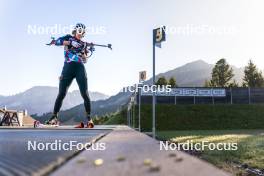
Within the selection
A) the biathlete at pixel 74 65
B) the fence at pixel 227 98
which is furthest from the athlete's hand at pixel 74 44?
the fence at pixel 227 98

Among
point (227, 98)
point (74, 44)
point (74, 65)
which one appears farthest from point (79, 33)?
point (227, 98)

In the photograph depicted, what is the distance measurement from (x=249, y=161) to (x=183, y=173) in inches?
411

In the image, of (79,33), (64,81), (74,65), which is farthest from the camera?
(64,81)

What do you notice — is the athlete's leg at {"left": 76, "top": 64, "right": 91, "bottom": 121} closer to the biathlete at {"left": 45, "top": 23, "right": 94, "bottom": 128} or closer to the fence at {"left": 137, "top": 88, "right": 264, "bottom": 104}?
the biathlete at {"left": 45, "top": 23, "right": 94, "bottom": 128}

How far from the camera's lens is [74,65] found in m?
9.24

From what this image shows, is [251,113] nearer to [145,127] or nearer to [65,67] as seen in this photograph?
[145,127]

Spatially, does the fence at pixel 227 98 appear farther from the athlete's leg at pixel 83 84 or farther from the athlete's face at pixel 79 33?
the athlete's face at pixel 79 33

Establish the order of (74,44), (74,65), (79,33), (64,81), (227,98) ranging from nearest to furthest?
1. (74,44)
2. (79,33)
3. (74,65)
4. (64,81)
5. (227,98)

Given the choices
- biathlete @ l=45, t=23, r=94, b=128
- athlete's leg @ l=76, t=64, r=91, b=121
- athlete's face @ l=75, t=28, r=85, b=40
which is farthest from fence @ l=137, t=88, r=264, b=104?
athlete's face @ l=75, t=28, r=85, b=40

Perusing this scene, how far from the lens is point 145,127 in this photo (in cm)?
5569

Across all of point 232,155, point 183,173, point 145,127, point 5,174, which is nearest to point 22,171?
point 5,174

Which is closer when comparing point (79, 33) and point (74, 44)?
point (74, 44)

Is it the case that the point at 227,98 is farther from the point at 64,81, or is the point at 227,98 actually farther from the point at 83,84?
the point at 64,81

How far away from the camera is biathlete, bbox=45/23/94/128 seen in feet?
28.8
